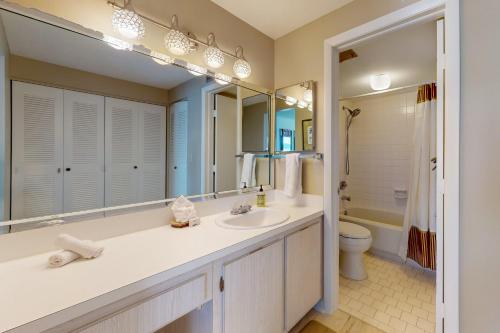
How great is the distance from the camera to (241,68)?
172cm

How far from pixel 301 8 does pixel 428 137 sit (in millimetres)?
1825

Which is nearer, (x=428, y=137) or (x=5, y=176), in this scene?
(x=5, y=176)

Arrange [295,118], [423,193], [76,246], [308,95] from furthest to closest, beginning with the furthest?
[423,193] < [295,118] < [308,95] < [76,246]

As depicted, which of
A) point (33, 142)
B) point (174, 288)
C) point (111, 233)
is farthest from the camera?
point (111, 233)

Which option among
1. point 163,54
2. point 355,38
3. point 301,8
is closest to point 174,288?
point 163,54

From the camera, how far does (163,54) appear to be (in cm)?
128

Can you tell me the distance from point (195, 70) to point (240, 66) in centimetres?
43

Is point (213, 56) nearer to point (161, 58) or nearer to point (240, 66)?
point (240, 66)

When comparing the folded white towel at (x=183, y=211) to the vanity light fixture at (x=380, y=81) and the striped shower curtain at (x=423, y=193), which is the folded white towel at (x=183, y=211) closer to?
the striped shower curtain at (x=423, y=193)

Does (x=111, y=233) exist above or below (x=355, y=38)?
below

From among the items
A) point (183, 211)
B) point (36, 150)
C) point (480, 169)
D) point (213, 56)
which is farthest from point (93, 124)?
point (480, 169)

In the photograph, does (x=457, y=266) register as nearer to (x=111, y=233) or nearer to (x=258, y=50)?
(x=111, y=233)

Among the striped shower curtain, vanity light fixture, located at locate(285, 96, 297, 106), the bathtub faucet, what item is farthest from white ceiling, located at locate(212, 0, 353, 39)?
the bathtub faucet

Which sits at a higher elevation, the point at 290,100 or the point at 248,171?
the point at 290,100
